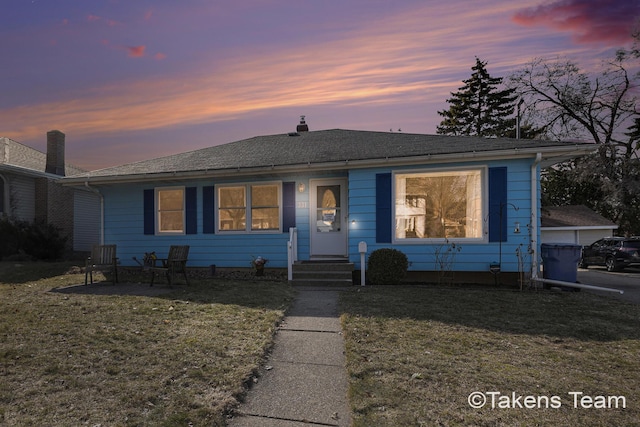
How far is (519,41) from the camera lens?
1052cm

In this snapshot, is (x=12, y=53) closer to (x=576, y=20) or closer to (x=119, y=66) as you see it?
(x=119, y=66)

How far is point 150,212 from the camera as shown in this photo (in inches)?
428

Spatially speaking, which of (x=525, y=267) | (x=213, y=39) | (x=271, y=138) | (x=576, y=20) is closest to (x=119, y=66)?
(x=213, y=39)

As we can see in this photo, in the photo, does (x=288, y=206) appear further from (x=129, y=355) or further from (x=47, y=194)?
(x=47, y=194)

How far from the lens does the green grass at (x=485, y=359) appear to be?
9.00ft

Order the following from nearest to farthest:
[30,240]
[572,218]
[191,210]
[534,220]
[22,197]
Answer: [534,220] → [191,210] → [30,240] → [22,197] → [572,218]

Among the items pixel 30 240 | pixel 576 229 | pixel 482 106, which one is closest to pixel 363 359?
pixel 30 240

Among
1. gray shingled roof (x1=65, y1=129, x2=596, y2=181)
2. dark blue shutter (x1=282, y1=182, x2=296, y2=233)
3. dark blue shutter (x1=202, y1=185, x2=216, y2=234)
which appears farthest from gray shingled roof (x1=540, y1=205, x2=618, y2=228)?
dark blue shutter (x1=202, y1=185, x2=216, y2=234)

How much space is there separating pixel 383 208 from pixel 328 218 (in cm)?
174

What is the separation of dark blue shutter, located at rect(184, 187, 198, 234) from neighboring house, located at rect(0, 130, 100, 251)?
9.55 metres

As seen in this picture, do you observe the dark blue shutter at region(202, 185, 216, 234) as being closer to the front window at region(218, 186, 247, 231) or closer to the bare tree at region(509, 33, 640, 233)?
the front window at region(218, 186, 247, 231)

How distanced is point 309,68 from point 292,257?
6073mm

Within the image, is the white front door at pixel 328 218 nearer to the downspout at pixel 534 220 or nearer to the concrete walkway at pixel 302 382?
the concrete walkway at pixel 302 382

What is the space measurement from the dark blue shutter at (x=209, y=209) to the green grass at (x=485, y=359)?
17.9 feet
